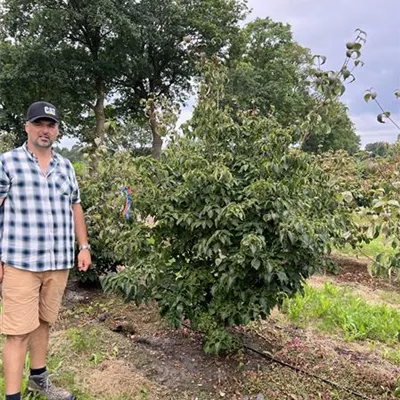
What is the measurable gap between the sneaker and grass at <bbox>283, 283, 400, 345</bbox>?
6.71 feet

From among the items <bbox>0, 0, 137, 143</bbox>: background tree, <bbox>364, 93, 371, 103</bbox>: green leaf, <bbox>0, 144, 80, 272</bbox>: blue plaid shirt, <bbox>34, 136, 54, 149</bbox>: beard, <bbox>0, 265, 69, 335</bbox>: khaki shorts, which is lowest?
<bbox>0, 265, 69, 335</bbox>: khaki shorts

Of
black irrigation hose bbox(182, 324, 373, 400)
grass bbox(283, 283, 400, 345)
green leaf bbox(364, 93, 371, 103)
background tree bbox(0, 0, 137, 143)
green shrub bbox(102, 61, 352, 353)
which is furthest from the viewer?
background tree bbox(0, 0, 137, 143)

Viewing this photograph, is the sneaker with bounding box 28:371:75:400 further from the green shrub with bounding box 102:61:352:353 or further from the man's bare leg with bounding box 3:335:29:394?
the green shrub with bounding box 102:61:352:353

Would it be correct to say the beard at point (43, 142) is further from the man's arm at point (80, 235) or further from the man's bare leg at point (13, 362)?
the man's bare leg at point (13, 362)

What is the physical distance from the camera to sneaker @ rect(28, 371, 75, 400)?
7.75ft

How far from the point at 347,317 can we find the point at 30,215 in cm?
286

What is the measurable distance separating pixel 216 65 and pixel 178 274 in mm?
1437

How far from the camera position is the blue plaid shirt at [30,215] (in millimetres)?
2123

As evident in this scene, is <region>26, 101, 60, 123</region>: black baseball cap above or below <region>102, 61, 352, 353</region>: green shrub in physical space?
above

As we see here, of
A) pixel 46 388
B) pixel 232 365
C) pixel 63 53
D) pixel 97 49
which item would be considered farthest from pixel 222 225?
pixel 97 49

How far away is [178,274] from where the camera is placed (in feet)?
9.34

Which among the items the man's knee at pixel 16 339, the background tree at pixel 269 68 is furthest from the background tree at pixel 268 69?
the man's knee at pixel 16 339

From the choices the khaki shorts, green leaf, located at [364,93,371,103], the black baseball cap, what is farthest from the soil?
green leaf, located at [364,93,371,103]

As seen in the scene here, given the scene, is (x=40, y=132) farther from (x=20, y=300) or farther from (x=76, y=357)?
(x=76, y=357)
